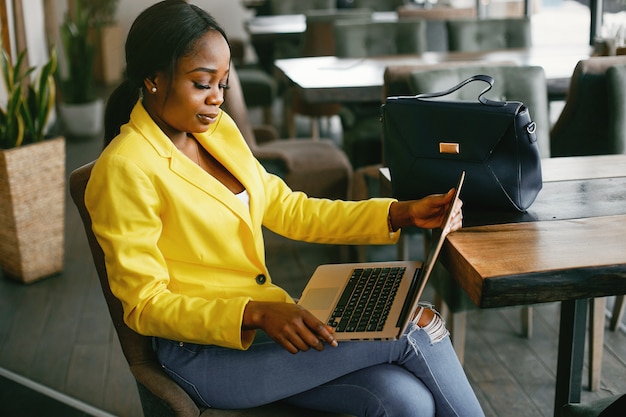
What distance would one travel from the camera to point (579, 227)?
54.1 inches

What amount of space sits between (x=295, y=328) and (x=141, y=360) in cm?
34

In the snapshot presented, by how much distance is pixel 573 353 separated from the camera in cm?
146

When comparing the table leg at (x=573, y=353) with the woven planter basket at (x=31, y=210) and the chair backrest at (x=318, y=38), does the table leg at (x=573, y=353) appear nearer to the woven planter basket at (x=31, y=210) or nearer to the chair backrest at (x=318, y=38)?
the woven planter basket at (x=31, y=210)

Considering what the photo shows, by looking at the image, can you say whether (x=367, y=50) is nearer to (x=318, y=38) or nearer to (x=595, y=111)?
(x=318, y=38)

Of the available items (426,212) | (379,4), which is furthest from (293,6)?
(426,212)

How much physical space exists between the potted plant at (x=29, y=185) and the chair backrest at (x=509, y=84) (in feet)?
5.14

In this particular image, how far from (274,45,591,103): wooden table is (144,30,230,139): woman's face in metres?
1.68

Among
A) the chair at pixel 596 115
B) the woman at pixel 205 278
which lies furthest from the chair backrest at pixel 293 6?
the woman at pixel 205 278

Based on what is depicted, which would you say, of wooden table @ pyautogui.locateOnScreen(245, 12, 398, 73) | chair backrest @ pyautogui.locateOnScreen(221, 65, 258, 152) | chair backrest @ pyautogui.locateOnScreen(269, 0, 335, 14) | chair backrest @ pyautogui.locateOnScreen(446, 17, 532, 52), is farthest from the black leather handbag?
chair backrest @ pyautogui.locateOnScreen(269, 0, 335, 14)

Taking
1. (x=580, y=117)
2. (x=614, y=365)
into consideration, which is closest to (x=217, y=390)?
(x=614, y=365)

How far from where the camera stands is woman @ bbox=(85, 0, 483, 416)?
126cm

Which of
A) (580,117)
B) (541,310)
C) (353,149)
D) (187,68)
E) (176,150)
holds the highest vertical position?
(187,68)

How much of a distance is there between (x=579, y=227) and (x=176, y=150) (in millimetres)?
715

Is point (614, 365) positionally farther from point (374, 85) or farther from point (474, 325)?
point (374, 85)
